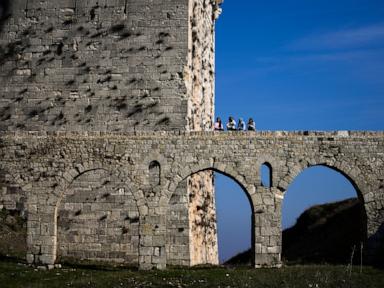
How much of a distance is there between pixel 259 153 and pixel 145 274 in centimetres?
566

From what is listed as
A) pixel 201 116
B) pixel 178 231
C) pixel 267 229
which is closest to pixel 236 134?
pixel 267 229

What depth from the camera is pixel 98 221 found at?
26.2 m

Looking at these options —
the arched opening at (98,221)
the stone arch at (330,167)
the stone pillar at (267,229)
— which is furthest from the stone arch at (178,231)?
the stone arch at (330,167)

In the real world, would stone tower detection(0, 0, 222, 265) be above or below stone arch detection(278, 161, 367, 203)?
above

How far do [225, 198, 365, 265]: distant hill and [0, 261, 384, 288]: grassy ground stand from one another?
3558mm

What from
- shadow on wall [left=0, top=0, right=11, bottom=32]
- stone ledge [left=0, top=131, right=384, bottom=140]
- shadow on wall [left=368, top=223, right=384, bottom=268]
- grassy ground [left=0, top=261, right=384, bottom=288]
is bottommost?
grassy ground [left=0, top=261, right=384, bottom=288]

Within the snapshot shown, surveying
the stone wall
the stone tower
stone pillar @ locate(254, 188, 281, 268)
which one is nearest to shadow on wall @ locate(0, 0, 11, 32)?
the stone tower

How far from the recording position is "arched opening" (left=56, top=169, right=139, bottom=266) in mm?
25922

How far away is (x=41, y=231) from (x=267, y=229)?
7.64 m

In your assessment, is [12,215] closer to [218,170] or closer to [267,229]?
[218,170]

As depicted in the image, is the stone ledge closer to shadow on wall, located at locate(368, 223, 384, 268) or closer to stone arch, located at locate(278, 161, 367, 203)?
stone arch, located at locate(278, 161, 367, 203)

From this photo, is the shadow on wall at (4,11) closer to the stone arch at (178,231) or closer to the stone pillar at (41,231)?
the stone pillar at (41,231)

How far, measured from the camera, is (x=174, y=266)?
24.5 meters

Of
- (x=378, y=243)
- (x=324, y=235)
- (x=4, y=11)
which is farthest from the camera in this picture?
(x=324, y=235)
